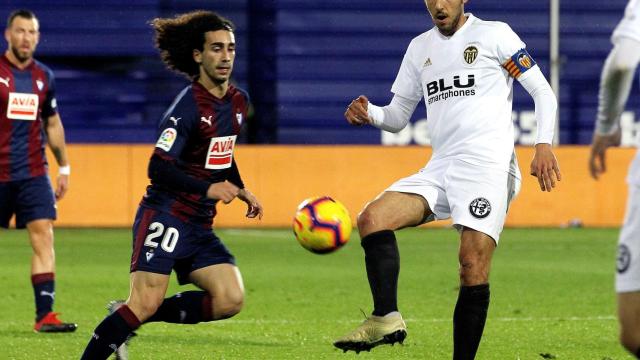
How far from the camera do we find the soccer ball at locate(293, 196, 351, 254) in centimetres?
673

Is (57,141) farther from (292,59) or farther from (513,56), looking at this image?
(292,59)

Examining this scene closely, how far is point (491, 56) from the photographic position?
6.60 metres

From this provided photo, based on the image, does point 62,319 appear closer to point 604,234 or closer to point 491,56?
point 491,56

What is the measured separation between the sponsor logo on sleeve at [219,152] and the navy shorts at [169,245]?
302mm

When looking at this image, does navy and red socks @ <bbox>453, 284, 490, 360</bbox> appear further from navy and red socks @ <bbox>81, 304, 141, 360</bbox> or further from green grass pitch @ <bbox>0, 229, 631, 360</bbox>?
navy and red socks @ <bbox>81, 304, 141, 360</bbox>

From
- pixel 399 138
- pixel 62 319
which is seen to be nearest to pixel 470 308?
pixel 62 319

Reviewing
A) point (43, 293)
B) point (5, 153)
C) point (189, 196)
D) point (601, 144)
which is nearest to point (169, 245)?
point (189, 196)

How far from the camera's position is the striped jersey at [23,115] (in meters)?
9.22

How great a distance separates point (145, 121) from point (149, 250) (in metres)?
16.3

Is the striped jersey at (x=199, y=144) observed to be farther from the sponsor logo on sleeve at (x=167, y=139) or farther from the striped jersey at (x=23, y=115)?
the striped jersey at (x=23, y=115)

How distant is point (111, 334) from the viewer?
20.4 ft

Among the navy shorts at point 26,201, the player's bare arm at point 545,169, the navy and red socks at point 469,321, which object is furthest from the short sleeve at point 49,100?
the player's bare arm at point 545,169

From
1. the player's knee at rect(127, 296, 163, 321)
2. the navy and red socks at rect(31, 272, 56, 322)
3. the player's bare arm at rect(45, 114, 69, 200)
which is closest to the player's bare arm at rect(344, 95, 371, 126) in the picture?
the player's knee at rect(127, 296, 163, 321)

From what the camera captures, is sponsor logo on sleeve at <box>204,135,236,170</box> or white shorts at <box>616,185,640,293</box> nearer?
white shorts at <box>616,185,640,293</box>
